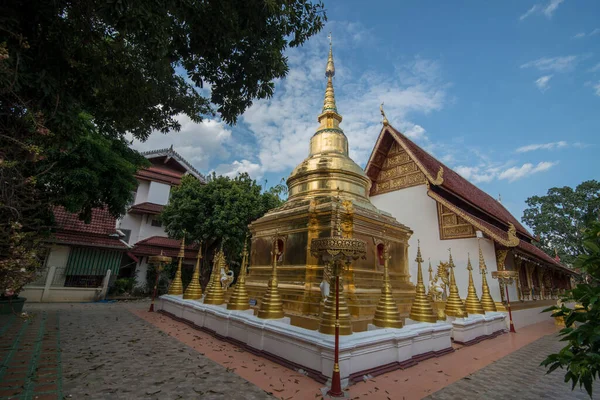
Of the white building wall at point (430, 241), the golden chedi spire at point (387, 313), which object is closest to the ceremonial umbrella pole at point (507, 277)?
the white building wall at point (430, 241)

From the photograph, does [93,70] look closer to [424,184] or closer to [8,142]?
[8,142]

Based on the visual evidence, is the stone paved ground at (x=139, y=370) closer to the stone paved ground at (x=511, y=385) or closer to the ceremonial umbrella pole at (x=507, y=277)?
the stone paved ground at (x=511, y=385)

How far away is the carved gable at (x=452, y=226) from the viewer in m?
11.7

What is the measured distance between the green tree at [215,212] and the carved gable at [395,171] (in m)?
6.49

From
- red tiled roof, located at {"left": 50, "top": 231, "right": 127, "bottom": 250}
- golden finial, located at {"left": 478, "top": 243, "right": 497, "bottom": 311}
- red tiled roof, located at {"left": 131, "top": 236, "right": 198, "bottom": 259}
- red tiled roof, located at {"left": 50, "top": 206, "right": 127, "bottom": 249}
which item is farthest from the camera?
red tiled roof, located at {"left": 131, "top": 236, "right": 198, "bottom": 259}

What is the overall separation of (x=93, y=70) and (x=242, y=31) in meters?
2.30

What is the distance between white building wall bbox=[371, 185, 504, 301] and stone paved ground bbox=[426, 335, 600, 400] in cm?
538

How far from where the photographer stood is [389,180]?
15336 millimetres

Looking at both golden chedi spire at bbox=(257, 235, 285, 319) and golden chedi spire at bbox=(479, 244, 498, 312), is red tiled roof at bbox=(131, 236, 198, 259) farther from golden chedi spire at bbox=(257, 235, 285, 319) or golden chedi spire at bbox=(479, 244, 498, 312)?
golden chedi spire at bbox=(479, 244, 498, 312)

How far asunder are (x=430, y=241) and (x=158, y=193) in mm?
17702

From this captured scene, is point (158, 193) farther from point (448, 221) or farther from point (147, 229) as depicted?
point (448, 221)

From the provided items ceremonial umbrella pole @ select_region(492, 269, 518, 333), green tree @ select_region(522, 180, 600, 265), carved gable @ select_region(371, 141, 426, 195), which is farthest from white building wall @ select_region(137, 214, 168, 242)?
green tree @ select_region(522, 180, 600, 265)

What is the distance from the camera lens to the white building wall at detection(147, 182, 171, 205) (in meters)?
21.0

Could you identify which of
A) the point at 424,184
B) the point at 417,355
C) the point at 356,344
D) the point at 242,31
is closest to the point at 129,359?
the point at 356,344
